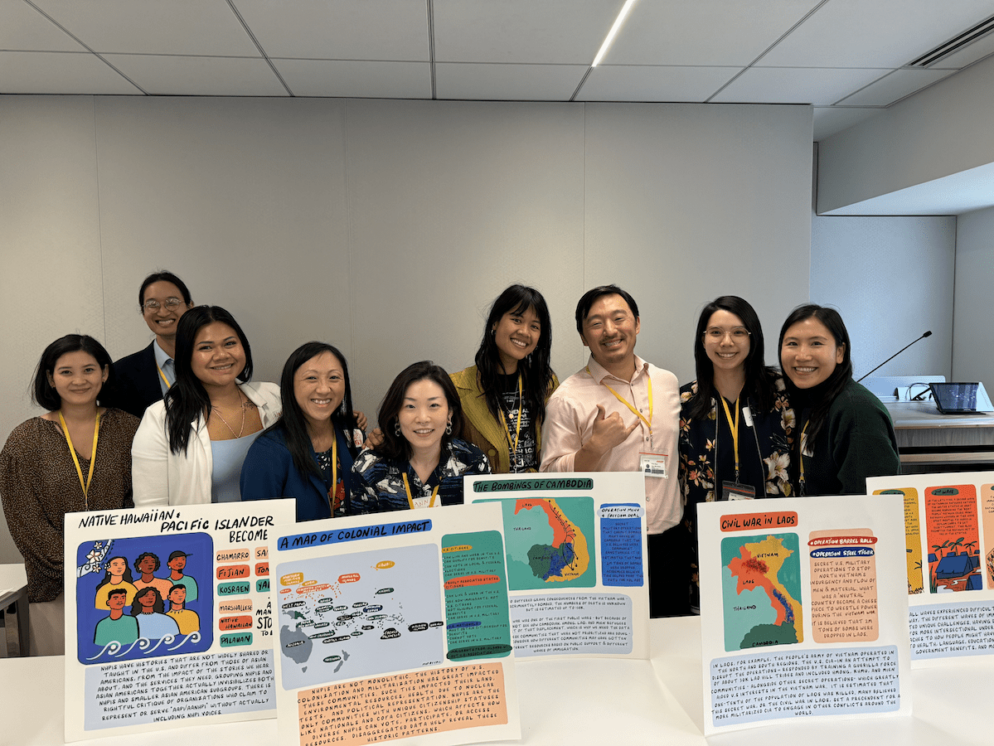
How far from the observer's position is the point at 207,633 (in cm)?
114

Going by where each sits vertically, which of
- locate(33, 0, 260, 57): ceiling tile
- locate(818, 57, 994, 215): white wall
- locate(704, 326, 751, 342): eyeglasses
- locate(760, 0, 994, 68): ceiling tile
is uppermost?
locate(33, 0, 260, 57): ceiling tile

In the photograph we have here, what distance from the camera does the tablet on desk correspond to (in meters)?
4.08

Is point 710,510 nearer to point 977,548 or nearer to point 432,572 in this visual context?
point 432,572

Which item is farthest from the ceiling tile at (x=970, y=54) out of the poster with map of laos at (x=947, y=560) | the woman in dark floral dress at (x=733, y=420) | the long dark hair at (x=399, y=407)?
the long dark hair at (x=399, y=407)

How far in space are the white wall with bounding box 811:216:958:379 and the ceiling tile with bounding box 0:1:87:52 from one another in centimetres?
535

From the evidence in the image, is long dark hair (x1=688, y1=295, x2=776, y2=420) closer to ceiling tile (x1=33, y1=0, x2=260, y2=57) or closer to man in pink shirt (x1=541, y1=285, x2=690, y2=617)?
man in pink shirt (x1=541, y1=285, x2=690, y2=617)

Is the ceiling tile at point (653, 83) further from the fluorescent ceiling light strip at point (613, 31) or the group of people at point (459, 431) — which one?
the group of people at point (459, 431)

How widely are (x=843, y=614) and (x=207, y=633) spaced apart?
126cm

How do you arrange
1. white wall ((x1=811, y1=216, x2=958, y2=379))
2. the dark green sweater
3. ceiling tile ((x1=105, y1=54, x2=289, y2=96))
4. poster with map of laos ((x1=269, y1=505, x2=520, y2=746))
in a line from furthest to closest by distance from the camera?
1. white wall ((x1=811, y1=216, x2=958, y2=379))
2. ceiling tile ((x1=105, y1=54, x2=289, y2=96))
3. the dark green sweater
4. poster with map of laos ((x1=269, y1=505, x2=520, y2=746))

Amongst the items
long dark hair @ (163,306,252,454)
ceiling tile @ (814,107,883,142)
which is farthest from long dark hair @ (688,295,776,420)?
ceiling tile @ (814,107,883,142)

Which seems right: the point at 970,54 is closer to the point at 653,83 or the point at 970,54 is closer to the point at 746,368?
the point at 653,83

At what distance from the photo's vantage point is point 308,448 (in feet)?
6.70

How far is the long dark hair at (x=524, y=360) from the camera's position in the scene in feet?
7.94

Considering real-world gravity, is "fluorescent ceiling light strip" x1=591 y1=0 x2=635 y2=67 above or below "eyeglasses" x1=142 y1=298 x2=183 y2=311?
above
